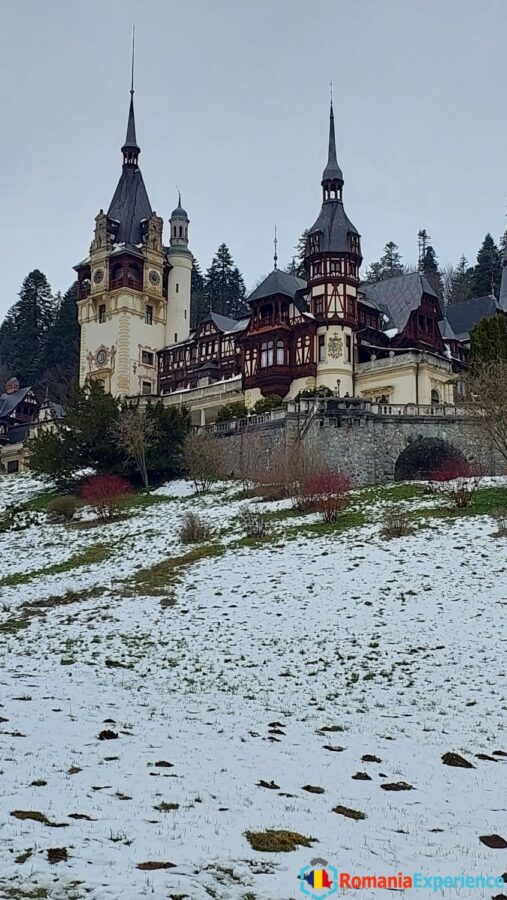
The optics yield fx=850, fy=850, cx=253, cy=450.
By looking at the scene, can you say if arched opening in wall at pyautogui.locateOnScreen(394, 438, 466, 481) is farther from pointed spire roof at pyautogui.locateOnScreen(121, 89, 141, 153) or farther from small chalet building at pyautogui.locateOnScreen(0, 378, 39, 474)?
pointed spire roof at pyautogui.locateOnScreen(121, 89, 141, 153)

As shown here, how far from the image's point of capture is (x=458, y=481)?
29.4m

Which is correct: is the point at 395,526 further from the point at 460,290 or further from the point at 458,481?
the point at 460,290

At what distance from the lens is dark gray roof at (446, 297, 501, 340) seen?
207 ft

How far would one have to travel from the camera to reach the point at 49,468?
40.2 meters

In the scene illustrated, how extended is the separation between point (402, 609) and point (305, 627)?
7.33 ft

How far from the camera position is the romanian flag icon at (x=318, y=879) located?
22.0ft

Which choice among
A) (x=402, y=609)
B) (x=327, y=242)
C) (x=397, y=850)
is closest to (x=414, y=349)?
(x=327, y=242)

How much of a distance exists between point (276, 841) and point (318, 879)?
74 cm

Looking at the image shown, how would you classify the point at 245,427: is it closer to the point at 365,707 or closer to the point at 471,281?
the point at 365,707

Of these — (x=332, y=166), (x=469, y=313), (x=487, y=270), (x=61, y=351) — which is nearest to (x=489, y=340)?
(x=332, y=166)

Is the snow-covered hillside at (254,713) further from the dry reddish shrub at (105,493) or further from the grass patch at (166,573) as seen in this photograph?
the dry reddish shrub at (105,493)

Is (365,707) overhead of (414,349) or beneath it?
beneath

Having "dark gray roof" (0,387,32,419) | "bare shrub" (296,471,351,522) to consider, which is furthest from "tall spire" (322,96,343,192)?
"dark gray roof" (0,387,32,419)

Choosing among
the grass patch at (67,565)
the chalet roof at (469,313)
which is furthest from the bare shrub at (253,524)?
the chalet roof at (469,313)
